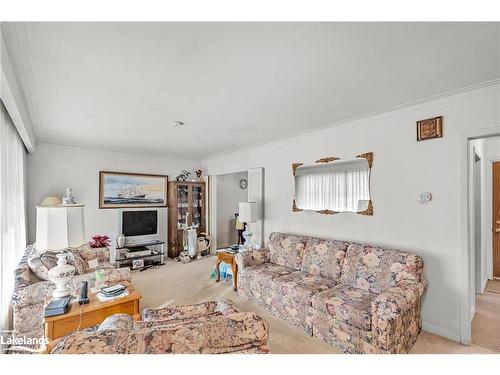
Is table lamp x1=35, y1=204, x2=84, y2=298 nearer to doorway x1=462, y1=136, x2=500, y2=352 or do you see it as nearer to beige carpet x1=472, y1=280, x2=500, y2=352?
doorway x1=462, y1=136, x2=500, y2=352

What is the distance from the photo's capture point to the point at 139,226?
5.10 m

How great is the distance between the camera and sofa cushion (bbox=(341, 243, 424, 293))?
2361 millimetres

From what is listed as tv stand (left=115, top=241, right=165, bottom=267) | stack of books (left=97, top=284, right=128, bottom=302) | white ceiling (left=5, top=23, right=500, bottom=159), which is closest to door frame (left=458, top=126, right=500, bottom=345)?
white ceiling (left=5, top=23, right=500, bottom=159)

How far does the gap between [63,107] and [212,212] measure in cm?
382

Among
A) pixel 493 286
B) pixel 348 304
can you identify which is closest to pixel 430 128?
pixel 348 304

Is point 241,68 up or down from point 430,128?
up

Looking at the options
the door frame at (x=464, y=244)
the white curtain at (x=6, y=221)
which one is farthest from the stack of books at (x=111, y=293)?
the door frame at (x=464, y=244)

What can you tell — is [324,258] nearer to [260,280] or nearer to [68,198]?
[260,280]

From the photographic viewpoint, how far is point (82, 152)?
15.4 ft

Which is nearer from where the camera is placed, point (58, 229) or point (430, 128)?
point (58, 229)

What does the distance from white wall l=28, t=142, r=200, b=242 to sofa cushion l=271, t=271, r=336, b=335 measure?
3792 millimetres

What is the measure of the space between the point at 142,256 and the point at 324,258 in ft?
11.7

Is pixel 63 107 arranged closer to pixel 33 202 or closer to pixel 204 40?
pixel 204 40

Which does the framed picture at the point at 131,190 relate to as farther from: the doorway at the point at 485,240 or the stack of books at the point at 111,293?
the doorway at the point at 485,240
